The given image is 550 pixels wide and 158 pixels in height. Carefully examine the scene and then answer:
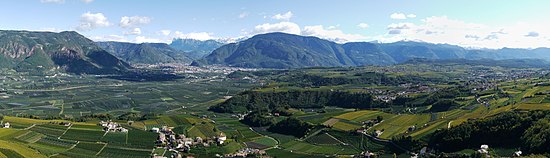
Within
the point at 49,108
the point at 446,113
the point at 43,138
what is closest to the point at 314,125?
the point at 446,113

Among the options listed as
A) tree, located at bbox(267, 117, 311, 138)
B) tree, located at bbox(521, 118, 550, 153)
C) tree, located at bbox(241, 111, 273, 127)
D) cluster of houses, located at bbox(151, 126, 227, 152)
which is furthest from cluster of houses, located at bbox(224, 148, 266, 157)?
tree, located at bbox(521, 118, 550, 153)

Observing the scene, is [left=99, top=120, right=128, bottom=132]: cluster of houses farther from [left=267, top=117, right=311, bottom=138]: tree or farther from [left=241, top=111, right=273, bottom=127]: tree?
[left=267, top=117, right=311, bottom=138]: tree

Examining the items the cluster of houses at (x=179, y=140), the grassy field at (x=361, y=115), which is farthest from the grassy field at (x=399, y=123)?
the cluster of houses at (x=179, y=140)

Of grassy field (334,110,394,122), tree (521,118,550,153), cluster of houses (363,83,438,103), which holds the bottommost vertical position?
grassy field (334,110,394,122)

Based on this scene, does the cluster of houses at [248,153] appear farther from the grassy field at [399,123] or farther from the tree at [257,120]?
the tree at [257,120]

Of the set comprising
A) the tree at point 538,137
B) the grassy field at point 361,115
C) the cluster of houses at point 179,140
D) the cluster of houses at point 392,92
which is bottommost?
Answer: the cluster of houses at point 179,140

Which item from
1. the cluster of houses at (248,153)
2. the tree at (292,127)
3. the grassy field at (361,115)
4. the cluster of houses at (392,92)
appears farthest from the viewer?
the cluster of houses at (392,92)

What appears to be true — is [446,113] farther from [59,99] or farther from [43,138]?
[59,99]

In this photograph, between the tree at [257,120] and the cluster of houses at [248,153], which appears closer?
the cluster of houses at [248,153]

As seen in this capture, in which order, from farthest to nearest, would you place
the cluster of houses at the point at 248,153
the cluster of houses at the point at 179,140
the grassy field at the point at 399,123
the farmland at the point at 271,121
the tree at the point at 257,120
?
the tree at the point at 257,120, the grassy field at the point at 399,123, the cluster of houses at the point at 179,140, the farmland at the point at 271,121, the cluster of houses at the point at 248,153
